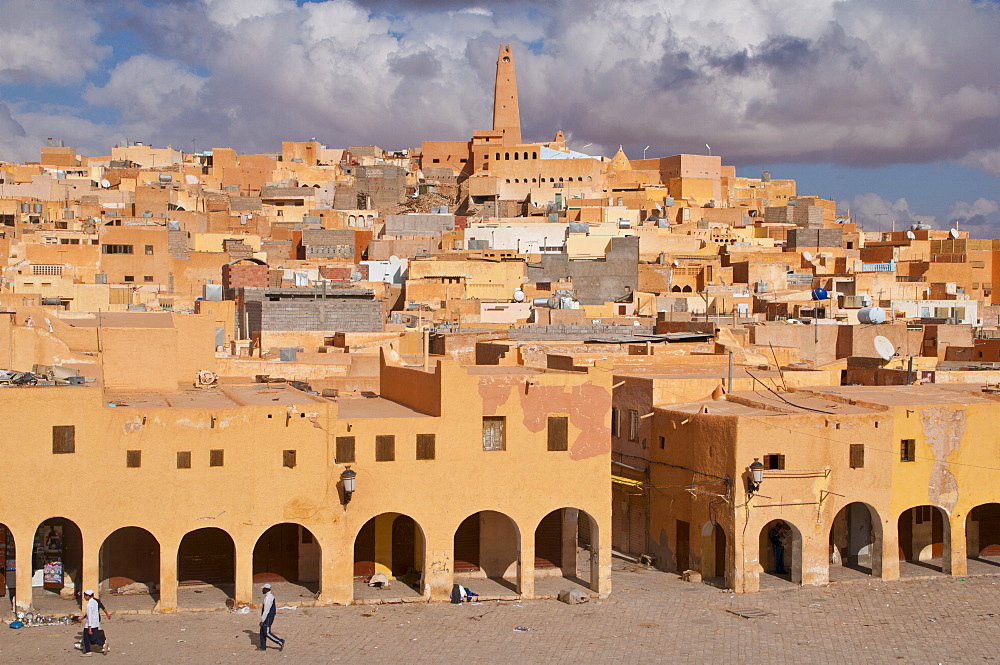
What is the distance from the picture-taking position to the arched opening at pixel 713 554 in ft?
64.9

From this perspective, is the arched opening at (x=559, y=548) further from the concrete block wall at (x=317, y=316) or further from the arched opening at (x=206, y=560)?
the concrete block wall at (x=317, y=316)

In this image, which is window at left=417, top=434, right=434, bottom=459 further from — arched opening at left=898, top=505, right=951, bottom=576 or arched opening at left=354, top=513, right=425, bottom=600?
arched opening at left=898, top=505, right=951, bottom=576

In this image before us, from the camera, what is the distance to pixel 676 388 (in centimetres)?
2152

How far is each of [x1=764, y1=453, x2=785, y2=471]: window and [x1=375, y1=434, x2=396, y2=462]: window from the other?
19.1 ft

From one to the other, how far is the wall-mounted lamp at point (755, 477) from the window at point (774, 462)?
223mm

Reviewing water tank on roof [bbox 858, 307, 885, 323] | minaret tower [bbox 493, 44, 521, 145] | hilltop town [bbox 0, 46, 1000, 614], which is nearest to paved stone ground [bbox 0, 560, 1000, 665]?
hilltop town [bbox 0, 46, 1000, 614]

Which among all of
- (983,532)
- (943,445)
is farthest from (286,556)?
(983,532)

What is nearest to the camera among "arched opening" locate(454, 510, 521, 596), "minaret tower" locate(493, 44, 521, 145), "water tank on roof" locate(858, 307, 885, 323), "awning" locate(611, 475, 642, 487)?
"arched opening" locate(454, 510, 521, 596)

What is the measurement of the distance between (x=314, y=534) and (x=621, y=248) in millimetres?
32946

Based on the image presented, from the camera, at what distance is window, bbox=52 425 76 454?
16734 mm

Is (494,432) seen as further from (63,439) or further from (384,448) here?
(63,439)

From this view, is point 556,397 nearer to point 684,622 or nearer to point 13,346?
point 684,622

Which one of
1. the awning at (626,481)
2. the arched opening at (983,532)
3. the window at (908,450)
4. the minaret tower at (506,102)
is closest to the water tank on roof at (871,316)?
the arched opening at (983,532)

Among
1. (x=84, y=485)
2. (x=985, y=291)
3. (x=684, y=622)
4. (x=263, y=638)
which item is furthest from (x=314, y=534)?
(x=985, y=291)
